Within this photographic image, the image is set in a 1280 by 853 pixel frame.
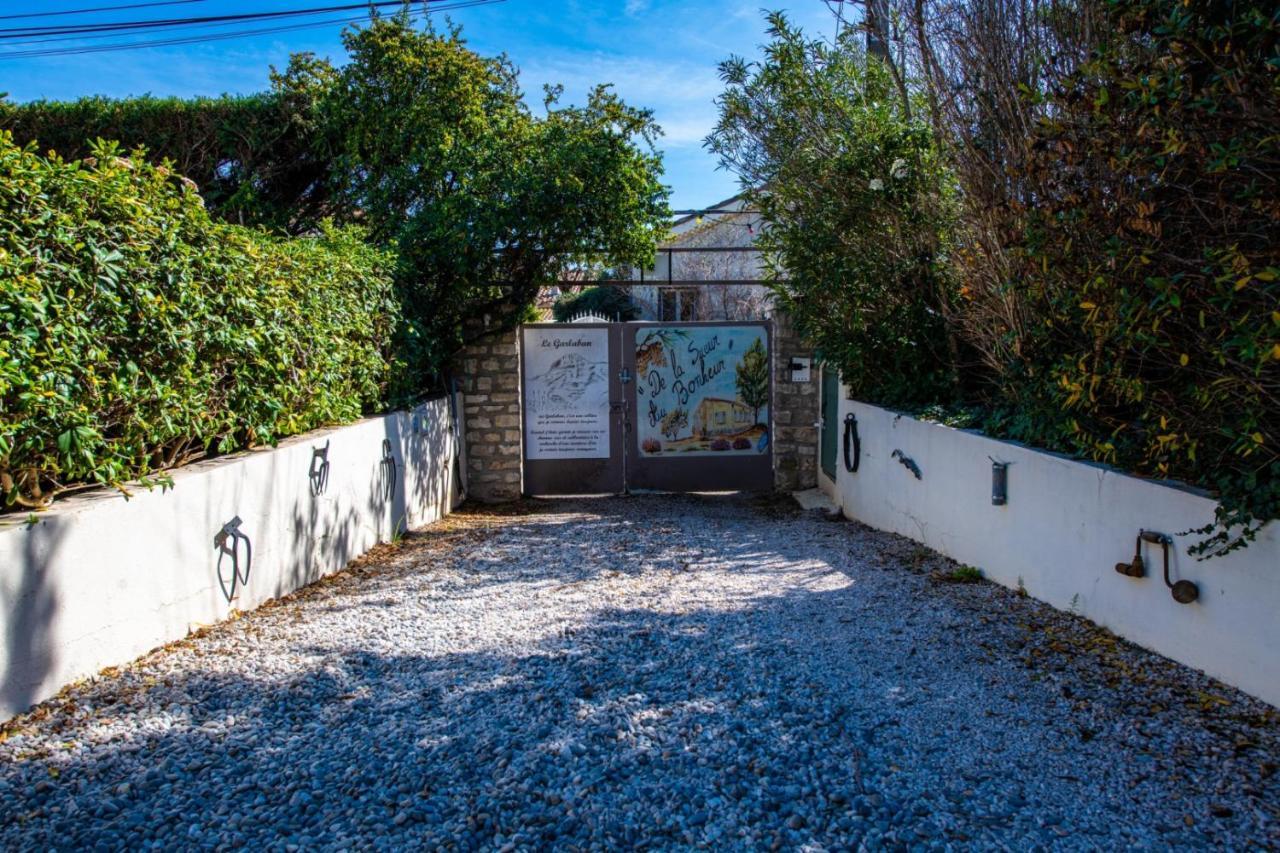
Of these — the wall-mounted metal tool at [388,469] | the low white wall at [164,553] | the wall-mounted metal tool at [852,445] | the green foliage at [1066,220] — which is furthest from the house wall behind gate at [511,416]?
the low white wall at [164,553]

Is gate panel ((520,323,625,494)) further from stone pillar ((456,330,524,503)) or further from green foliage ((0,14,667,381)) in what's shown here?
green foliage ((0,14,667,381))

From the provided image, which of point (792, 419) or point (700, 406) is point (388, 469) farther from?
point (792, 419)

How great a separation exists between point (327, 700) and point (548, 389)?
6.60m

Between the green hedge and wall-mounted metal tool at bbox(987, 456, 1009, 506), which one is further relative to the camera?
wall-mounted metal tool at bbox(987, 456, 1009, 506)

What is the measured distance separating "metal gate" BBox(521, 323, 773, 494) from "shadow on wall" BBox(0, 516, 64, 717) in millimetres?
6671

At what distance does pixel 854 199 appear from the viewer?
7.25 m

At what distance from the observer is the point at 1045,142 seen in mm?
3836

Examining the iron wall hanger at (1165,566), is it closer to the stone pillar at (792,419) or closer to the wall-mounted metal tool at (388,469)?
the wall-mounted metal tool at (388,469)

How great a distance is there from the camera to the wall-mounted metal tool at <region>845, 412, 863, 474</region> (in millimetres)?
8008

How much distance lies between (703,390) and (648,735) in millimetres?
7078

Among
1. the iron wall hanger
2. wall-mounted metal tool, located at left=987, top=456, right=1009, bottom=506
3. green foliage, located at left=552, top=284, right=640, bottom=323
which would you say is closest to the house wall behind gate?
wall-mounted metal tool, located at left=987, top=456, right=1009, bottom=506

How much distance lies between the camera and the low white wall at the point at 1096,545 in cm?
317

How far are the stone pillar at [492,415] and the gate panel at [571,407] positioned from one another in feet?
0.49

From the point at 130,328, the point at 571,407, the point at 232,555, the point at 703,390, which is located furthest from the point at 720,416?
the point at 130,328
